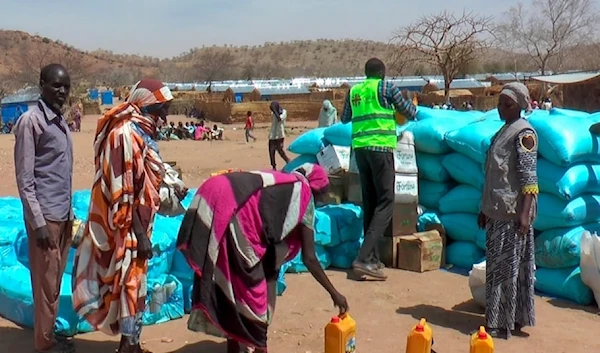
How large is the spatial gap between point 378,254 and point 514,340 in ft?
5.74

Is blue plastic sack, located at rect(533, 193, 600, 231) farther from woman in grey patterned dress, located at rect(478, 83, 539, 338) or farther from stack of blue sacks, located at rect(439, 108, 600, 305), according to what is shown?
woman in grey patterned dress, located at rect(478, 83, 539, 338)

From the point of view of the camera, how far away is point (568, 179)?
15.6ft

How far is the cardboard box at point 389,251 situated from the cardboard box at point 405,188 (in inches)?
13.7

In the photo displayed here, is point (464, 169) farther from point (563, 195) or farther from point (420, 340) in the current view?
point (420, 340)

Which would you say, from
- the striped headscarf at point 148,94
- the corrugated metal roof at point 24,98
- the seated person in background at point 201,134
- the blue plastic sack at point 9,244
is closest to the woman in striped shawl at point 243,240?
the striped headscarf at point 148,94

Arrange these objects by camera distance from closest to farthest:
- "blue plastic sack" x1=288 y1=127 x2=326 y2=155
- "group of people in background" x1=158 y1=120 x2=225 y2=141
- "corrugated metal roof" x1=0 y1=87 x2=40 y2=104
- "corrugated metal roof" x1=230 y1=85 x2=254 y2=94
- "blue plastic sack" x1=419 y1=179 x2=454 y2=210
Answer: "blue plastic sack" x1=419 y1=179 x2=454 y2=210
"blue plastic sack" x1=288 y1=127 x2=326 y2=155
"group of people in background" x1=158 y1=120 x2=225 y2=141
"corrugated metal roof" x1=0 y1=87 x2=40 y2=104
"corrugated metal roof" x1=230 y1=85 x2=254 y2=94

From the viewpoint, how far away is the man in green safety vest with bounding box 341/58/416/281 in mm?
5254

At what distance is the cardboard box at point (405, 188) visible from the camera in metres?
5.62

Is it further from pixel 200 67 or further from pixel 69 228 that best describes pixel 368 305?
pixel 200 67

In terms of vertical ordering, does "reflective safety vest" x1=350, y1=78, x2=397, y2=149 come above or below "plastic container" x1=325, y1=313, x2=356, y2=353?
above

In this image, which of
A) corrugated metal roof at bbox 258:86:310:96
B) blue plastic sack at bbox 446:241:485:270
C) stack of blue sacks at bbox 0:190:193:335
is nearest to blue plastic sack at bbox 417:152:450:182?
blue plastic sack at bbox 446:241:485:270

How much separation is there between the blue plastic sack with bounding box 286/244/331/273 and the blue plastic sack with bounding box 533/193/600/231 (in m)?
1.71

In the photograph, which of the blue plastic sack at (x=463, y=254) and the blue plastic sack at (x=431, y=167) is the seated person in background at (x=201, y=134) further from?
the blue plastic sack at (x=463, y=254)

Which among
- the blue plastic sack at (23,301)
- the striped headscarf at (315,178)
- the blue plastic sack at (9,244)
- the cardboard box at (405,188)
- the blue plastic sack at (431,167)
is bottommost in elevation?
the blue plastic sack at (23,301)
